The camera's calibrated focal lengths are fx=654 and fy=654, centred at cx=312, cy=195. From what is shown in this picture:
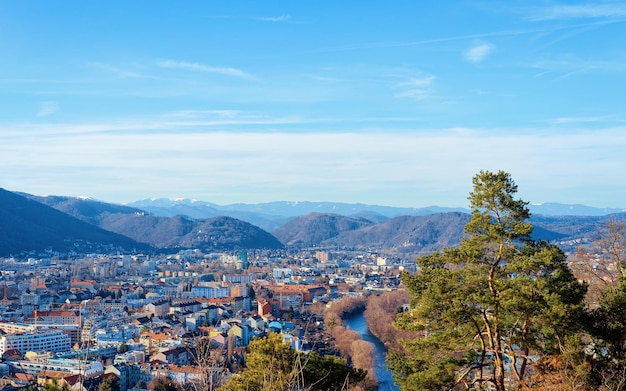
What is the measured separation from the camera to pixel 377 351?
13352 millimetres

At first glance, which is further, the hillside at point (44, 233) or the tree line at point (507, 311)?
the hillside at point (44, 233)

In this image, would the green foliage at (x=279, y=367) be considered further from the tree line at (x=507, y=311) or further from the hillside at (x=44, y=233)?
the hillside at (x=44, y=233)

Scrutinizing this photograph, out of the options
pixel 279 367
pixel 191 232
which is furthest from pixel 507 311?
pixel 191 232

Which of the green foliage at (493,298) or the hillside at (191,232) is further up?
the green foliage at (493,298)

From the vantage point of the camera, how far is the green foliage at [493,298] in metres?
3.51

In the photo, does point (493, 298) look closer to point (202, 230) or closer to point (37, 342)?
point (37, 342)

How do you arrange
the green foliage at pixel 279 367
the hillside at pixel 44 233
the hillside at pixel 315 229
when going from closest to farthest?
the green foliage at pixel 279 367
the hillside at pixel 44 233
the hillside at pixel 315 229

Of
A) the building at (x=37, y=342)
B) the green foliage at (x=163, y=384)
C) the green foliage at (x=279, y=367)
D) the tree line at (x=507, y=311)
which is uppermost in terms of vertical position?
the tree line at (x=507, y=311)

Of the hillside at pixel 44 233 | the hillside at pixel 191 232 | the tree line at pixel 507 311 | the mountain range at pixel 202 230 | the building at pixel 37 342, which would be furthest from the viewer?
the hillside at pixel 191 232

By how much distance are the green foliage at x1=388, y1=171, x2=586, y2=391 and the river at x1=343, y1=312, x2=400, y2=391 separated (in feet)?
13.3

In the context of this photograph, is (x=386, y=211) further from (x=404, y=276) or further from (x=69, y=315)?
(x=404, y=276)

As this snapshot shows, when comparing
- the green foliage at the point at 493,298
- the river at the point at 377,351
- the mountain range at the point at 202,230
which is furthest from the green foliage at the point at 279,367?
the mountain range at the point at 202,230

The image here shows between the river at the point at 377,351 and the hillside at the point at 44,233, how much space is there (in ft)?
95.1

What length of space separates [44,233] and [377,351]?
131 ft
